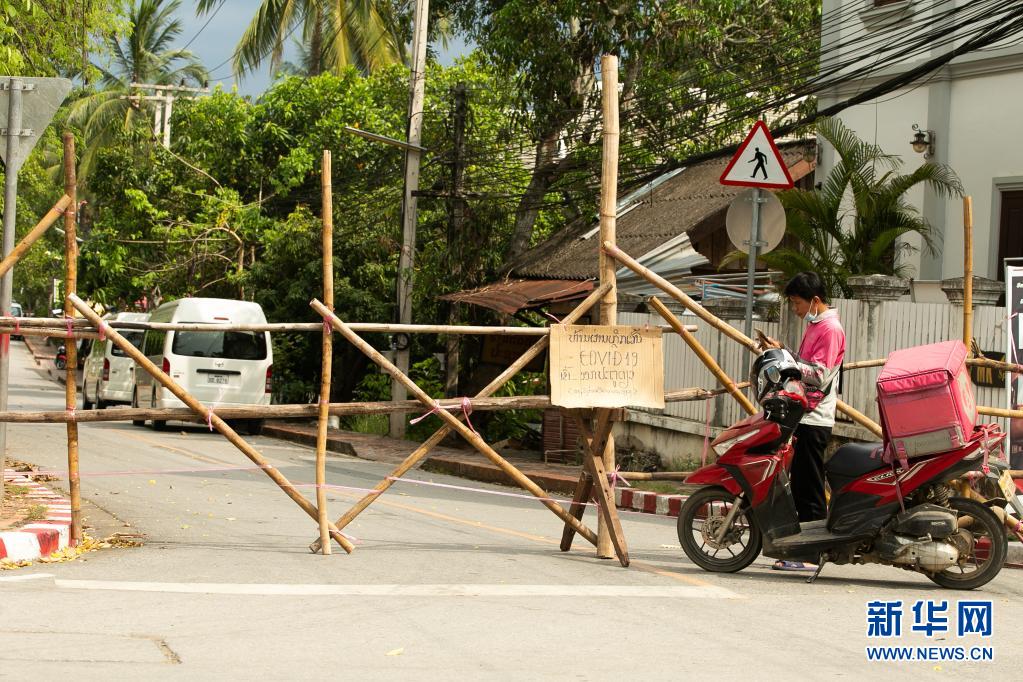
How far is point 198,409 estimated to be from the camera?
7.96m

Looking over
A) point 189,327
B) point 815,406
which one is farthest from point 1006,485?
point 189,327

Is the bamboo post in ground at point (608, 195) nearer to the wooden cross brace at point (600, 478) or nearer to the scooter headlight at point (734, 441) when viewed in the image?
the wooden cross brace at point (600, 478)

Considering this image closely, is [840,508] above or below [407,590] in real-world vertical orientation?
above

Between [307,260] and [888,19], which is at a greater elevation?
[888,19]

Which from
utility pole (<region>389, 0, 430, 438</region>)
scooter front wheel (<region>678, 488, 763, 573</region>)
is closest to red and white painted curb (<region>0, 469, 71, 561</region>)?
scooter front wheel (<region>678, 488, 763, 573</region>)

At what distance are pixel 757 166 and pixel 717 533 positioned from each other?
153 inches

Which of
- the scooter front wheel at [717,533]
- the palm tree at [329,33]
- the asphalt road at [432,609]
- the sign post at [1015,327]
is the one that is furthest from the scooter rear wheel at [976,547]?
the palm tree at [329,33]

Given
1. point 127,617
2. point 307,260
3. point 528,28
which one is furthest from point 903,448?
point 307,260

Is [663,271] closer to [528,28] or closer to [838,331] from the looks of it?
[528,28]

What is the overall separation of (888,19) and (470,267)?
8445 mm

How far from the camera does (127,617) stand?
239 inches

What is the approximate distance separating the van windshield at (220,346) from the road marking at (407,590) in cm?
1382

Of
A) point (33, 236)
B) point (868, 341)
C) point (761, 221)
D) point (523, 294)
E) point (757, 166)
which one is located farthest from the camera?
point (523, 294)

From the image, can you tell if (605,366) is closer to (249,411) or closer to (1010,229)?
(249,411)
